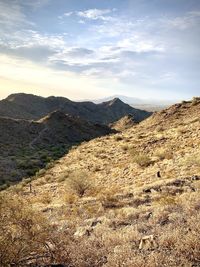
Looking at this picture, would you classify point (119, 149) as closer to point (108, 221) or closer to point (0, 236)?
point (108, 221)

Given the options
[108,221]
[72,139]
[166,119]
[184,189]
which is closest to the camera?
[108,221]

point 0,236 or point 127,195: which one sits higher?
point 0,236

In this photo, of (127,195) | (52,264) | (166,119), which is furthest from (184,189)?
(166,119)

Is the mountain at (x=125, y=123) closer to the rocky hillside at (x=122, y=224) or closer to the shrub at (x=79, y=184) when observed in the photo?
the rocky hillside at (x=122, y=224)

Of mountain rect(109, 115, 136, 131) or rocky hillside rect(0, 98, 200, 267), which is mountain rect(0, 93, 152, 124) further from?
rocky hillside rect(0, 98, 200, 267)

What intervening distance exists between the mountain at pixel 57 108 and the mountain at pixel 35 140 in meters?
32.1

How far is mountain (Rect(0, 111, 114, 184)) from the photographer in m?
43.1

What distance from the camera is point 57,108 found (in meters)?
150

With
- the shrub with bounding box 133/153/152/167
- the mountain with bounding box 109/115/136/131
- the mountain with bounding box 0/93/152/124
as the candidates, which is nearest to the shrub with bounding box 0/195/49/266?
the shrub with bounding box 133/153/152/167

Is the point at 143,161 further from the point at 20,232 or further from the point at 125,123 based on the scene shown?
the point at 125,123

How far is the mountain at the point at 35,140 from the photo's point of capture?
43062mm

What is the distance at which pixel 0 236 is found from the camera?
669 centimetres

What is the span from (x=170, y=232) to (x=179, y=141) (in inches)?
789

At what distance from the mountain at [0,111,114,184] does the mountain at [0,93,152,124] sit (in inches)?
1262
